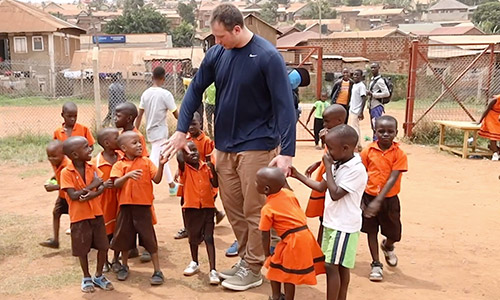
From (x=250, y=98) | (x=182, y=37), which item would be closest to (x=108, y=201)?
(x=250, y=98)

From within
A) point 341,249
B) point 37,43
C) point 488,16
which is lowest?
point 341,249

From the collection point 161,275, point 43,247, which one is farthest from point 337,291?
point 43,247

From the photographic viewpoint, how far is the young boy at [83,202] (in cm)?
379

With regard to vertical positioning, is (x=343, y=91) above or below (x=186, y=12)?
below

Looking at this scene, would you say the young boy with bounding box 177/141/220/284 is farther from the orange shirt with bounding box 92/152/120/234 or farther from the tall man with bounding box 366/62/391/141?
the tall man with bounding box 366/62/391/141

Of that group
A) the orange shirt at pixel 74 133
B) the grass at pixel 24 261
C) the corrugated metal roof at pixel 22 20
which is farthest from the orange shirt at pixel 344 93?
the corrugated metal roof at pixel 22 20

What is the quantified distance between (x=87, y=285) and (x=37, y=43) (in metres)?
28.7

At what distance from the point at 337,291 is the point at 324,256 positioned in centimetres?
25

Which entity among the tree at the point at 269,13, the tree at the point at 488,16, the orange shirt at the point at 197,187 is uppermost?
the tree at the point at 269,13

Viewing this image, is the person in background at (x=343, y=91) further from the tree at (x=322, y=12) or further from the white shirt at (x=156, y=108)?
the tree at (x=322, y=12)

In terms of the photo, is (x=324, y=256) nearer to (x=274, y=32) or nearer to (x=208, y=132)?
(x=208, y=132)

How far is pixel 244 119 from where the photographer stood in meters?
3.79

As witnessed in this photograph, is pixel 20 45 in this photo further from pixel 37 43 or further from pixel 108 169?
pixel 108 169

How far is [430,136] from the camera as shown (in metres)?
11.2
